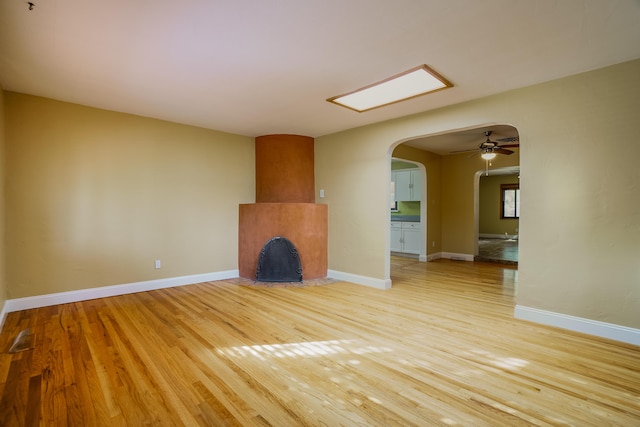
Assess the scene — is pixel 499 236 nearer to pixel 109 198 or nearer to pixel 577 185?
pixel 577 185

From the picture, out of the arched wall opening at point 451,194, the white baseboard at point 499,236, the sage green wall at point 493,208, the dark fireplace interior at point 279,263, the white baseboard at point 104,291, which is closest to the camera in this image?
the white baseboard at point 104,291

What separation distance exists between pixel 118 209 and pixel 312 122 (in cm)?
305

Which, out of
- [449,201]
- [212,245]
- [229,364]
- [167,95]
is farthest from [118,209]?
[449,201]

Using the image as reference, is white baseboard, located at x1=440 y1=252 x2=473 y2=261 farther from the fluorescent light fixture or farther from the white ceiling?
the fluorescent light fixture

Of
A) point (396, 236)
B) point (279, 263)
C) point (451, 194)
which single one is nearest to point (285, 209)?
point (279, 263)

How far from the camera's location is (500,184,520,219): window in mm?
11078

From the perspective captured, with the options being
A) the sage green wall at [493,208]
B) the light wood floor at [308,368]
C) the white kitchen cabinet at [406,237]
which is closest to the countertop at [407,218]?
the white kitchen cabinet at [406,237]

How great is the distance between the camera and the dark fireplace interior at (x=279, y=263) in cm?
479

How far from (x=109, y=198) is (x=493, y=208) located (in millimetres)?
12351

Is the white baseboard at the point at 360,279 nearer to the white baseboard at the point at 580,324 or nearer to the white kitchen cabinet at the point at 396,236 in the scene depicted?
the white baseboard at the point at 580,324

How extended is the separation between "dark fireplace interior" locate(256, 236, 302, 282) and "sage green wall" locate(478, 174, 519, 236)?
9477 mm

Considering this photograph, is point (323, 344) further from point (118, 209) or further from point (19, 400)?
point (118, 209)

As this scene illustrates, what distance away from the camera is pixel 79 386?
1931 mm

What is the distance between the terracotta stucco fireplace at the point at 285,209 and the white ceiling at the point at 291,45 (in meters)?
1.79
